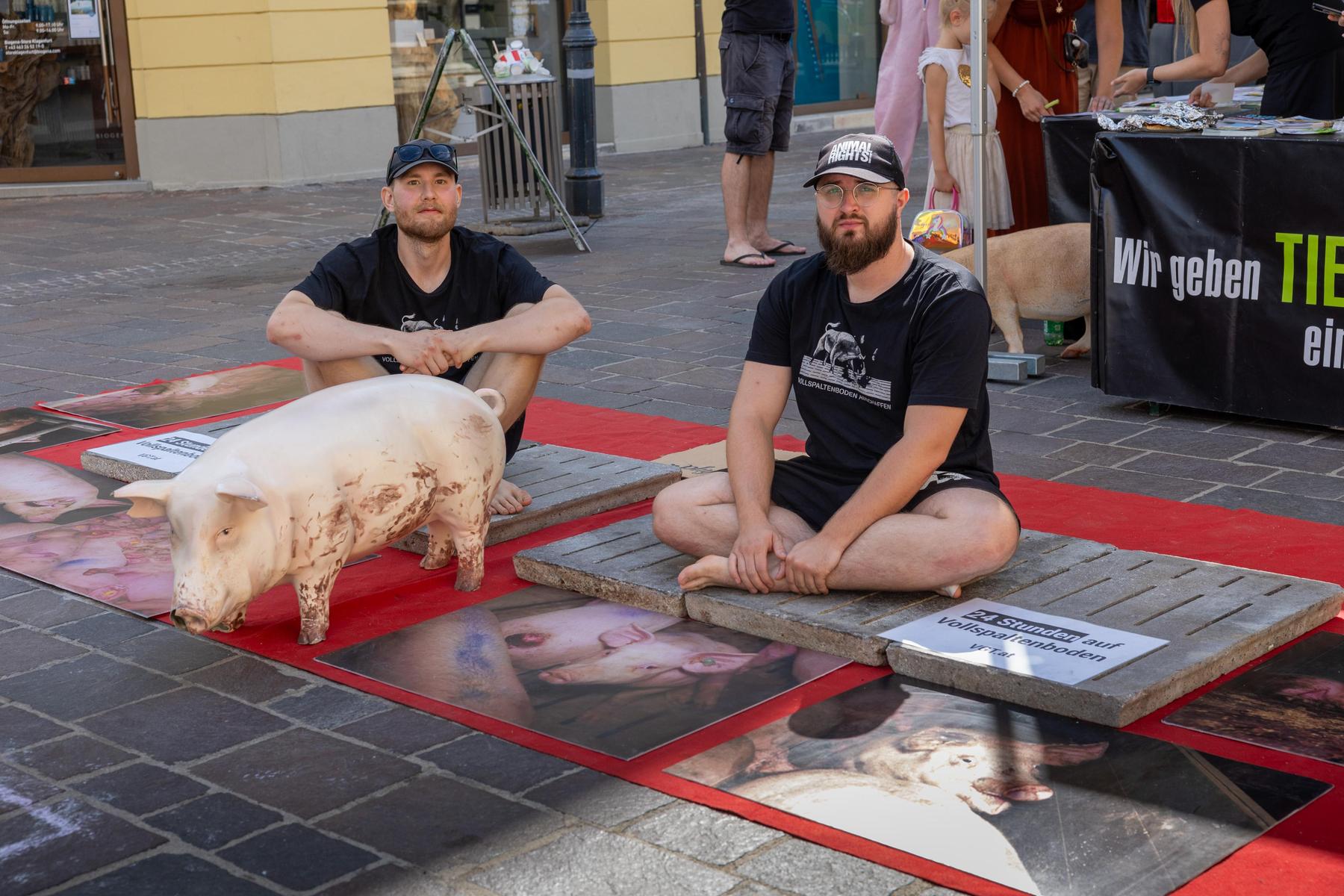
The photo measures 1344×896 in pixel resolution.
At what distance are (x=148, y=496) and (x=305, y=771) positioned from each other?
89 cm

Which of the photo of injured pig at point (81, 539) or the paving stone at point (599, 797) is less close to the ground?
the photo of injured pig at point (81, 539)

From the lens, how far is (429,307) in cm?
496

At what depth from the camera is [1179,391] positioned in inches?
241

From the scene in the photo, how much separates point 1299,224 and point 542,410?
3.03 metres

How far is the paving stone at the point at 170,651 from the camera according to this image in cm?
400

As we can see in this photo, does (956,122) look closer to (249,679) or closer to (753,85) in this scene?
(753,85)

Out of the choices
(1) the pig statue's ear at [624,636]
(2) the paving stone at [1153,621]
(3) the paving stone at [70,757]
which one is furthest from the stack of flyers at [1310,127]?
(3) the paving stone at [70,757]

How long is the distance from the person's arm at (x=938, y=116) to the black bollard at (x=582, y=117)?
434 cm

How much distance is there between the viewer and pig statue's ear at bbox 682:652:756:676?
12.5 ft

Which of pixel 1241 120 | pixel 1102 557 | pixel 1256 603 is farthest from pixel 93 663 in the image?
pixel 1241 120

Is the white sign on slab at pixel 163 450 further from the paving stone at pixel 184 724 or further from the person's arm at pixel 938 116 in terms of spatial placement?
the person's arm at pixel 938 116

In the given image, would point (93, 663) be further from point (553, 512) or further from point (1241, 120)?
point (1241, 120)

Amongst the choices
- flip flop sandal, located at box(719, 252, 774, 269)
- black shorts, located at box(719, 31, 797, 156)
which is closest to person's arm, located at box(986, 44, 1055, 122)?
black shorts, located at box(719, 31, 797, 156)

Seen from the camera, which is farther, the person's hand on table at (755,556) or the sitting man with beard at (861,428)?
the person's hand on table at (755,556)
